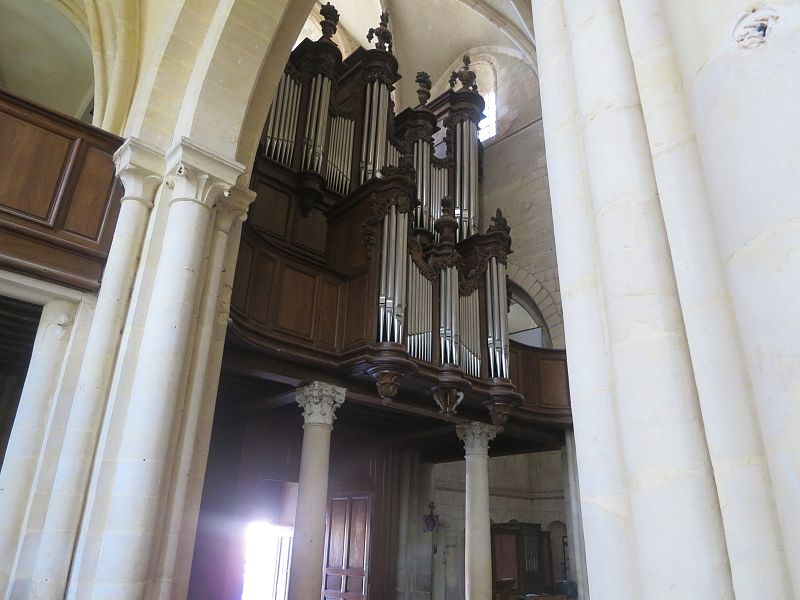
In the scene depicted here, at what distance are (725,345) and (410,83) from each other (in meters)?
13.2

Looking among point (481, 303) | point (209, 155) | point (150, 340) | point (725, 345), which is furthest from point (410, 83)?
point (725, 345)

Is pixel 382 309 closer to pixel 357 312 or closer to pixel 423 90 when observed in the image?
pixel 357 312

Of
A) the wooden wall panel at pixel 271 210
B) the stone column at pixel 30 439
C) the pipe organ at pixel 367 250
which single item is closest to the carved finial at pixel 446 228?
the pipe organ at pixel 367 250

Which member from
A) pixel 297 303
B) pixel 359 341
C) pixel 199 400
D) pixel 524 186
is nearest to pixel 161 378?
pixel 199 400

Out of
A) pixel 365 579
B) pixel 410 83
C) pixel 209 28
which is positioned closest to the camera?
pixel 209 28

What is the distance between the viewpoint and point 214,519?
22.5 ft

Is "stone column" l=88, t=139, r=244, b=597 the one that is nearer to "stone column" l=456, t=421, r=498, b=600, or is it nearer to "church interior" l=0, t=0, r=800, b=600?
"church interior" l=0, t=0, r=800, b=600

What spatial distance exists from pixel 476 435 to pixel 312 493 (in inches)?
110

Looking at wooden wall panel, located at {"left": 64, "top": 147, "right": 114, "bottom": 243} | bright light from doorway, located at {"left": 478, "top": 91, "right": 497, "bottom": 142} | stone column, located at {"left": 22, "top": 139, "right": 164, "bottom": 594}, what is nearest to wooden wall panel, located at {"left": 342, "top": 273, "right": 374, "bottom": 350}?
stone column, located at {"left": 22, "top": 139, "right": 164, "bottom": 594}

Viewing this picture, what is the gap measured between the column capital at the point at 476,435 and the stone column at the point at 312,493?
2424mm

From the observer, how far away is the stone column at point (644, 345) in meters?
1.11

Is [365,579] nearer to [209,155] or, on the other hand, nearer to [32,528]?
[32,528]

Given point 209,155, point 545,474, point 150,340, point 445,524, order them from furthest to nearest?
point 545,474, point 445,524, point 209,155, point 150,340

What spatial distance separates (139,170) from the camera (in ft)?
13.1
